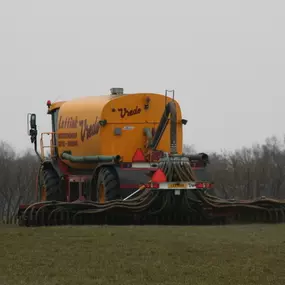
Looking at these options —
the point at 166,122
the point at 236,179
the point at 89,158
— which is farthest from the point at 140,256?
the point at 236,179

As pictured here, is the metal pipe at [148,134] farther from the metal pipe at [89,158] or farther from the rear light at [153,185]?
the rear light at [153,185]

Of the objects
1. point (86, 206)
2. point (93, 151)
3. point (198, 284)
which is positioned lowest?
point (198, 284)

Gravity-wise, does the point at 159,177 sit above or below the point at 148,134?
below

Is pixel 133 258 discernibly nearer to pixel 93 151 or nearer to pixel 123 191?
pixel 123 191

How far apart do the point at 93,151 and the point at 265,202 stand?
5.31 m

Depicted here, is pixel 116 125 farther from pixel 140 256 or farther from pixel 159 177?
pixel 140 256

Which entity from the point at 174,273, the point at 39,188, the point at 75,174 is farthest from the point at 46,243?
the point at 39,188

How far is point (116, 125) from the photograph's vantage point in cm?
2514

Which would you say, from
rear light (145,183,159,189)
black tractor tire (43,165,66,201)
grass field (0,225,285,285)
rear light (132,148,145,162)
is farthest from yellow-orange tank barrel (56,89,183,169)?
grass field (0,225,285,285)

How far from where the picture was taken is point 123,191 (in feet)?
77.8

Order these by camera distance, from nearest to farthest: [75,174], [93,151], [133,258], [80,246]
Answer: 1. [133,258]
2. [80,246]
3. [93,151]
4. [75,174]

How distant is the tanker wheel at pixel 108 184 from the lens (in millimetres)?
23703

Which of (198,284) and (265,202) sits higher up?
(265,202)

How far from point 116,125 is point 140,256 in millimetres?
11172
